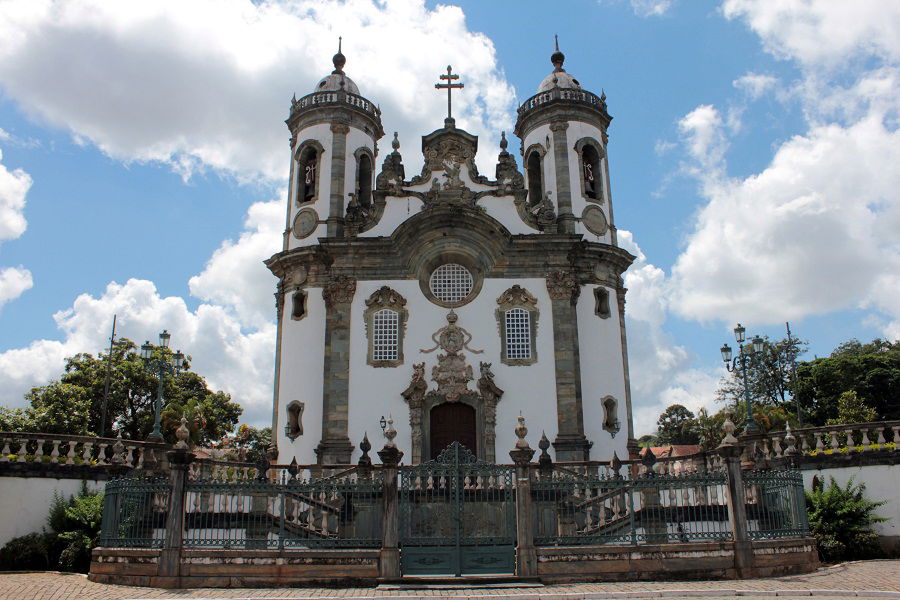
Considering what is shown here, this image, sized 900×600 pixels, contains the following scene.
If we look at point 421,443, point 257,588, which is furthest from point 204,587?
point 421,443

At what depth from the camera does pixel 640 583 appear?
12.7 m

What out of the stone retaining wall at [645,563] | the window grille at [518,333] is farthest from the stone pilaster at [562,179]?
the stone retaining wall at [645,563]

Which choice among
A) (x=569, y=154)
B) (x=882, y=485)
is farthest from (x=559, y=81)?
(x=882, y=485)

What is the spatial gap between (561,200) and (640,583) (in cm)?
1738

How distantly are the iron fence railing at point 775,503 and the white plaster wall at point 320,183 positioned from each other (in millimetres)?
17539

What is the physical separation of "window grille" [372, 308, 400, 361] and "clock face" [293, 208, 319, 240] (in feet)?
15.6

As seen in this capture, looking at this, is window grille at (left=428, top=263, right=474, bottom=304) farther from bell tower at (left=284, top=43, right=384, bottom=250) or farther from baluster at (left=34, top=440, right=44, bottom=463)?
baluster at (left=34, top=440, right=44, bottom=463)

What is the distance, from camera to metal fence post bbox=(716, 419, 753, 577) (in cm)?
1338

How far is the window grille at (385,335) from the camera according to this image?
2506 centimetres

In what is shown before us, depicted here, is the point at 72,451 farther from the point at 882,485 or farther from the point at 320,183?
the point at 882,485

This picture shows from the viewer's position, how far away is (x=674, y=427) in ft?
249

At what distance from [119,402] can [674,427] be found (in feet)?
185

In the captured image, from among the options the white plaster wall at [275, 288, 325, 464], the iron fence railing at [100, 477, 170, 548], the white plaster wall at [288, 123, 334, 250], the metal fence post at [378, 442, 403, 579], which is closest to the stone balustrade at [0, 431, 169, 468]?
the iron fence railing at [100, 477, 170, 548]

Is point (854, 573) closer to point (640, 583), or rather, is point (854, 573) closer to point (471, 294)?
point (640, 583)
